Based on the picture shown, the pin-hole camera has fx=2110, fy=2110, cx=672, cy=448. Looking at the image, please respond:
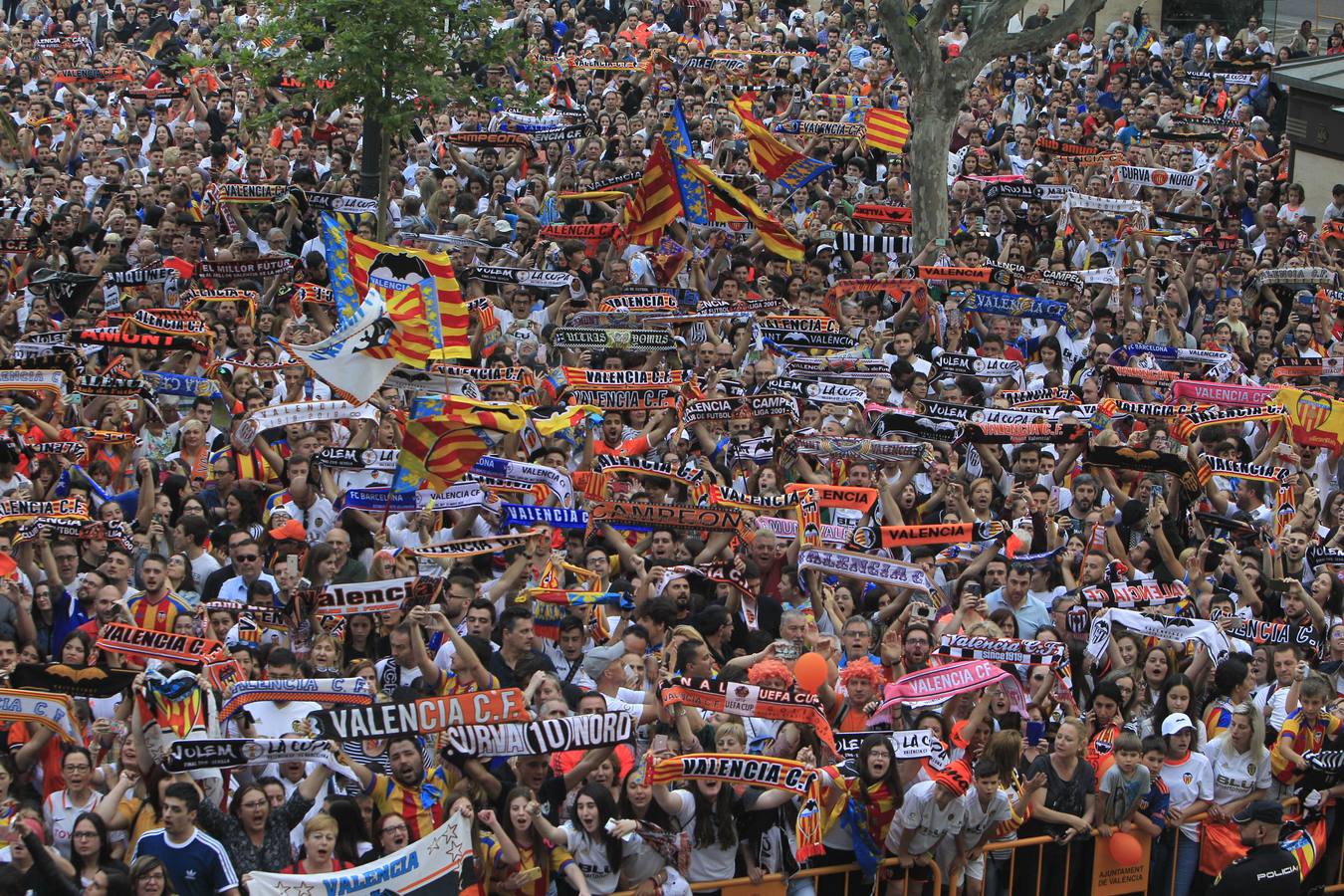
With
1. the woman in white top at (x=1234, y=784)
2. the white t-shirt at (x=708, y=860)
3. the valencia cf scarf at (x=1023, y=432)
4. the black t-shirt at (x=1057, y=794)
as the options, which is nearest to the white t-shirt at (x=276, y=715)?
the white t-shirt at (x=708, y=860)

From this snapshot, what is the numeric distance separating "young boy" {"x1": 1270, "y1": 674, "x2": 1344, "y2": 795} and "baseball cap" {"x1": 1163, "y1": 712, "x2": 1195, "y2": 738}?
0.47m

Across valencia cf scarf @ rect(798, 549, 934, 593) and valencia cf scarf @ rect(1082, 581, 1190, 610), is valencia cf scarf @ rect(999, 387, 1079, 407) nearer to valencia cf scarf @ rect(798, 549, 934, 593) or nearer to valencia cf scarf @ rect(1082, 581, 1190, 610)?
valencia cf scarf @ rect(1082, 581, 1190, 610)

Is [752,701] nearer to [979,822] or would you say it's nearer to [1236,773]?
→ [979,822]

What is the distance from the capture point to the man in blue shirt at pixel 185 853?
8.80m

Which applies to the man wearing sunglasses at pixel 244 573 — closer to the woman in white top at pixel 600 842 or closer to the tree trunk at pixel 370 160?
the woman in white top at pixel 600 842

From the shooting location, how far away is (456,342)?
14344 mm

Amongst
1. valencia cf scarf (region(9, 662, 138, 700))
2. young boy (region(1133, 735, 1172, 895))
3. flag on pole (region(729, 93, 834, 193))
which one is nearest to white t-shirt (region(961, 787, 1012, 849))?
young boy (region(1133, 735, 1172, 895))

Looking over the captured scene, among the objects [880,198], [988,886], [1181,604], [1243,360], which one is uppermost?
[880,198]

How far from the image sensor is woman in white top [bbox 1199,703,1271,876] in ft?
34.7

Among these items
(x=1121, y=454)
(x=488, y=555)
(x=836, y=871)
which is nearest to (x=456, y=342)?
(x=488, y=555)

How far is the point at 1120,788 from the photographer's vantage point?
33.8ft

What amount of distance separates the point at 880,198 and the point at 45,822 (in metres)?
13.6

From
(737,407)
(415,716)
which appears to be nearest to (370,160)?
(737,407)

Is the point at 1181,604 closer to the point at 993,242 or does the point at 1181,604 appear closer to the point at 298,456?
the point at 298,456
